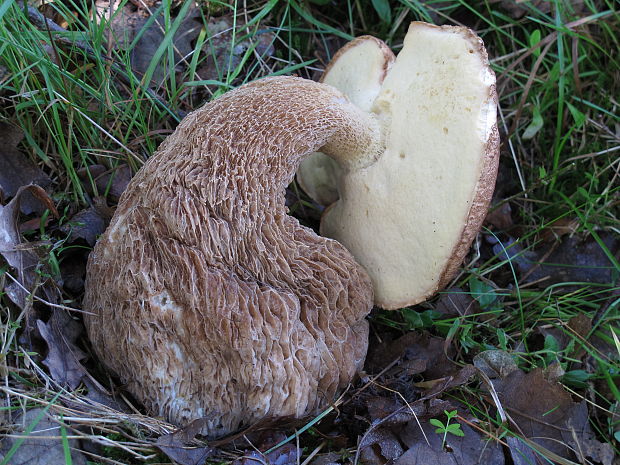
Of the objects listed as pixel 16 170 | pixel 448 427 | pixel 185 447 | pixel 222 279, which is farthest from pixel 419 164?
pixel 16 170

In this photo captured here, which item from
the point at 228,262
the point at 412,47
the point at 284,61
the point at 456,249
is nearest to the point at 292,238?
the point at 228,262

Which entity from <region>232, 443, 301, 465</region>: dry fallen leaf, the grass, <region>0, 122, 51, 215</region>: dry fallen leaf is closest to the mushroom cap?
<region>232, 443, 301, 465</region>: dry fallen leaf

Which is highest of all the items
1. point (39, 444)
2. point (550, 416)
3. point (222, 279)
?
point (222, 279)

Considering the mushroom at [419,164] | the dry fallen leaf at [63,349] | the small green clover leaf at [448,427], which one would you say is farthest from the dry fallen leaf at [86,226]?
the small green clover leaf at [448,427]

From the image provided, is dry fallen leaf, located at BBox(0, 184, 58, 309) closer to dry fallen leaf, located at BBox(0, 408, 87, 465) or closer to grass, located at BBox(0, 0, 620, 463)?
grass, located at BBox(0, 0, 620, 463)

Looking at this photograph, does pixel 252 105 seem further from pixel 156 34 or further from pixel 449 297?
pixel 449 297

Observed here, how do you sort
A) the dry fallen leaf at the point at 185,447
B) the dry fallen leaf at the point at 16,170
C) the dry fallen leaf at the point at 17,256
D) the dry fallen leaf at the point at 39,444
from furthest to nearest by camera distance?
the dry fallen leaf at the point at 16,170, the dry fallen leaf at the point at 17,256, the dry fallen leaf at the point at 185,447, the dry fallen leaf at the point at 39,444

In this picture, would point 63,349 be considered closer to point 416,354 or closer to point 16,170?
point 16,170

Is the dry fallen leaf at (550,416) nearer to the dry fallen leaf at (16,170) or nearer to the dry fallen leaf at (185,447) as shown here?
the dry fallen leaf at (185,447)
